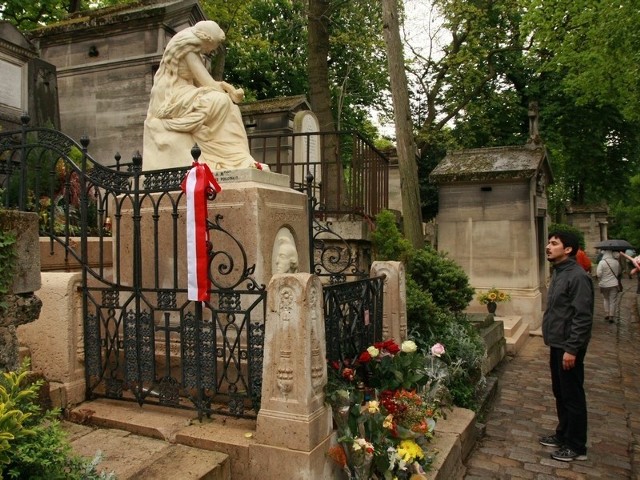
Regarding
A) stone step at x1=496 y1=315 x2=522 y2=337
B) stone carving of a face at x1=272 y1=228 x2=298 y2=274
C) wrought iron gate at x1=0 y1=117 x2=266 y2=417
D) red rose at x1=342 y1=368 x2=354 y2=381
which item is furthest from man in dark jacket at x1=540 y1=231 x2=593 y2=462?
stone step at x1=496 y1=315 x2=522 y2=337

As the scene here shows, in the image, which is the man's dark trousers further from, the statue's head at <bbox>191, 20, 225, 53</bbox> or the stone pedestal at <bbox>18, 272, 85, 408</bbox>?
the statue's head at <bbox>191, 20, 225, 53</bbox>

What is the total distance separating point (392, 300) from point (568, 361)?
166 centimetres

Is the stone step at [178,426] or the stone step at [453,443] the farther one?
the stone step at [453,443]

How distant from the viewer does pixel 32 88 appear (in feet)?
28.9

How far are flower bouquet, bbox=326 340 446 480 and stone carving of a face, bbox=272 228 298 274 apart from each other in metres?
0.94

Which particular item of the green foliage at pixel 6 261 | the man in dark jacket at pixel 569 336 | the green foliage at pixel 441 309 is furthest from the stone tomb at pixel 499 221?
the green foliage at pixel 6 261

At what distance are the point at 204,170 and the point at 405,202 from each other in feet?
19.0

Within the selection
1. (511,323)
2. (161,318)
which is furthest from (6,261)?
(511,323)

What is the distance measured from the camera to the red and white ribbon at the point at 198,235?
11.5 ft

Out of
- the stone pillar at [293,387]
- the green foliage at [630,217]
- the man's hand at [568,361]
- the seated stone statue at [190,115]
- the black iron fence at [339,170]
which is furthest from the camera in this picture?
the green foliage at [630,217]

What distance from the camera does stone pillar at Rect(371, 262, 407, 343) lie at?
16.4 feet

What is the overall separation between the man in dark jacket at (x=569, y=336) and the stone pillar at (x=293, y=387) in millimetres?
2680

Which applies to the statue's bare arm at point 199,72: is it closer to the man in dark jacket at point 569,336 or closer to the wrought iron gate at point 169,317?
the wrought iron gate at point 169,317

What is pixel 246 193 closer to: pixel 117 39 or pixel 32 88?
pixel 32 88
